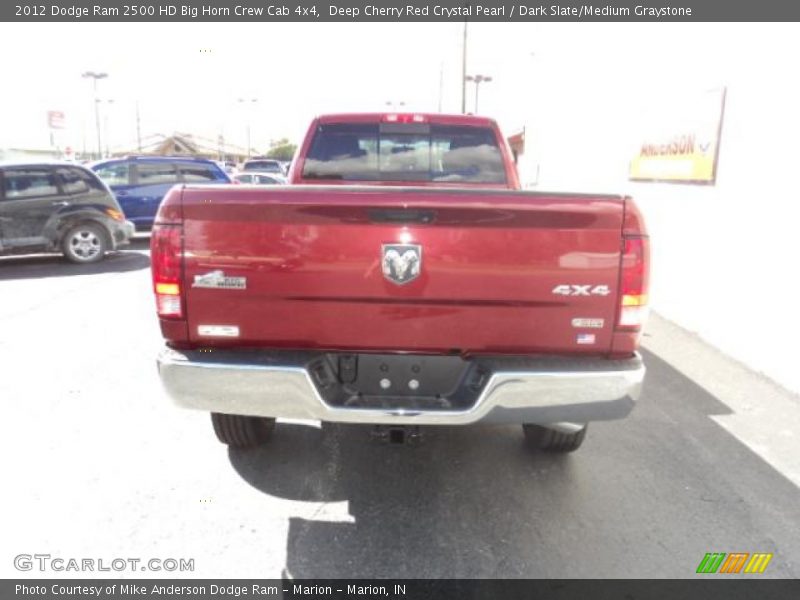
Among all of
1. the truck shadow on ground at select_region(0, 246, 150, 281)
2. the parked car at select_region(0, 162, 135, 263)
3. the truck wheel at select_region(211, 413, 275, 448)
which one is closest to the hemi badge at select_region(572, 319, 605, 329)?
the truck wheel at select_region(211, 413, 275, 448)

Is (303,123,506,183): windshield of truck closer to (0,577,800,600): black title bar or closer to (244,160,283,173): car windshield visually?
(0,577,800,600): black title bar

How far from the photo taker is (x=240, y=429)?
356 cm

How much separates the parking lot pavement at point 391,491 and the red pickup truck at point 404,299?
69cm

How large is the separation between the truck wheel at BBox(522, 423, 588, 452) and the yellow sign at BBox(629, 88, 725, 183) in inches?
155

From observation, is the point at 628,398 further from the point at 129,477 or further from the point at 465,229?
the point at 129,477

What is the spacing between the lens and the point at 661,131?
7336mm

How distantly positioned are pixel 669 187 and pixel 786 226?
87.2 inches

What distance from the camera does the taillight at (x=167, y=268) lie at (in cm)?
257

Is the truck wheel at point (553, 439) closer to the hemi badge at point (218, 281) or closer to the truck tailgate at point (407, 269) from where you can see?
the truck tailgate at point (407, 269)

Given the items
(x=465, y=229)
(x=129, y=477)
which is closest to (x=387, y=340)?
(x=465, y=229)

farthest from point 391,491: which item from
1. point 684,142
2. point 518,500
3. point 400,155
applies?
point 684,142

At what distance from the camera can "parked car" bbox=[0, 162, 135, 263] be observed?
9688 mm

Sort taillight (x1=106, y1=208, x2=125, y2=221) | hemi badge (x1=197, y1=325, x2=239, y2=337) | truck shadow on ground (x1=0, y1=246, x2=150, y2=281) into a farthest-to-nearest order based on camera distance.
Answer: taillight (x1=106, y1=208, x2=125, y2=221) → truck shadow on ground (x1=0, y1=246, x2=150, y2=281) → hemi badge (x1=197, y1=325, x2=239, y2=337)

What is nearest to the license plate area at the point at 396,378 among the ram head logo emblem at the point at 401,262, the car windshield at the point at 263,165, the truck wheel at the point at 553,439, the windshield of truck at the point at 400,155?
the ram head logo emblem at the point at 401,262
